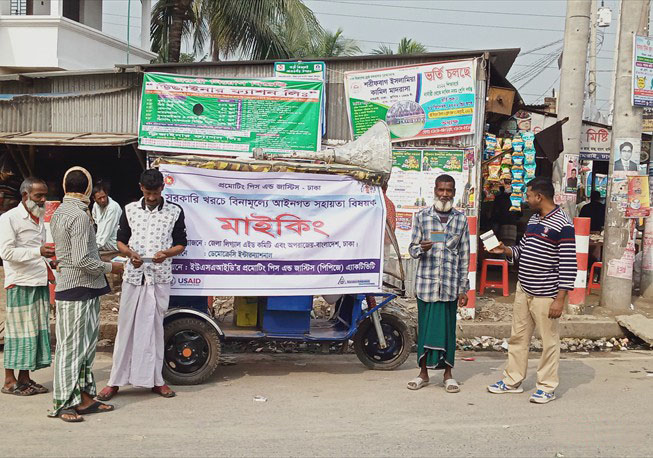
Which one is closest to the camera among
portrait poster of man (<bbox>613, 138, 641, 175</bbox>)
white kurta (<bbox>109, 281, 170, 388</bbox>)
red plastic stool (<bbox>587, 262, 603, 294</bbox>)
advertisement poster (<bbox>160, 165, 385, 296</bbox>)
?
white kurta (<bbox>109, 281, 170, 388</bbox>)

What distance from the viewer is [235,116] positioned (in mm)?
10188

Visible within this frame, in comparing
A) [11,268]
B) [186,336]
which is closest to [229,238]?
[186,336]

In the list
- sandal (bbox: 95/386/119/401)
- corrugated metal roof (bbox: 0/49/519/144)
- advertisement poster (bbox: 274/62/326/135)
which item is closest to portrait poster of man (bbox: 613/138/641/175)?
corrugated metal roof (bbox: 0/49/519/144)

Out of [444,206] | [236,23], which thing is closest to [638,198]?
[444,206]

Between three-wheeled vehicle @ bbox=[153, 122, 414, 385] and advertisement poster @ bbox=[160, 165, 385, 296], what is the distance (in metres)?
0.11

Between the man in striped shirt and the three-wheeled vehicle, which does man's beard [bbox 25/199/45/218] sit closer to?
the three-wheeled vehicle

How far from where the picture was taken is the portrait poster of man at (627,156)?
9672mm

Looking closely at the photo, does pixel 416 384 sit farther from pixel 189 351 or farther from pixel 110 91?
pixel 110 91

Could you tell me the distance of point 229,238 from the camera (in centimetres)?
634

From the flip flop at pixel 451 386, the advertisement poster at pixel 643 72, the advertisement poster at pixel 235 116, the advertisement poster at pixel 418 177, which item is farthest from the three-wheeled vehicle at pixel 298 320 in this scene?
the advertisement poster at pixel 643 72

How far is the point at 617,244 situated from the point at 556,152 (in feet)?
5.12

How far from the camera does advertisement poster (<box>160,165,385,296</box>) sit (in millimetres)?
6230

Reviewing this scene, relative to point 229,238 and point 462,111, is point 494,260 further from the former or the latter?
point 229,238

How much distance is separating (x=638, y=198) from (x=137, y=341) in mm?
7066
